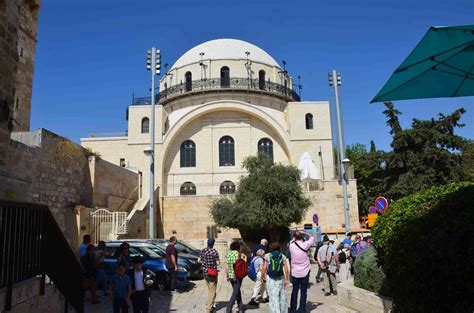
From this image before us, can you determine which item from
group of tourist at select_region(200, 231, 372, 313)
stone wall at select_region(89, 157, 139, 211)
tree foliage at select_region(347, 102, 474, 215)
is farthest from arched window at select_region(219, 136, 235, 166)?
group of tourist at select_region(200, 231, 372, 313)

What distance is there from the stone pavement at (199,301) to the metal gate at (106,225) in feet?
22.1

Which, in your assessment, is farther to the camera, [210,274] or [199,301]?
[199,301]

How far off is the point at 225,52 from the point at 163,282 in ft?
83.1

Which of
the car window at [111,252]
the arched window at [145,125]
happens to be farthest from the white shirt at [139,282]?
the arched window at [145,125]

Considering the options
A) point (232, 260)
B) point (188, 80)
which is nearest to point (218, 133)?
point (188, 80)

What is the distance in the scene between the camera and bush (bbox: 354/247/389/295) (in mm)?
5863

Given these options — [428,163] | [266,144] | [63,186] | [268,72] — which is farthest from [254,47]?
[63,186]

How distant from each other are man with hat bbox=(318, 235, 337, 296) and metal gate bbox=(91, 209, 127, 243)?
10029 millimetres

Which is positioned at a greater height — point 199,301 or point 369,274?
point 369,274

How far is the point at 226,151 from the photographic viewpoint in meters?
28.9

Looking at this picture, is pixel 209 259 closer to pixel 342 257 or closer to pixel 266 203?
pixel 342 257

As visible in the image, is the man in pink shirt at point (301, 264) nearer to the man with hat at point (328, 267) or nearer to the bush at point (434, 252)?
the bush at point (434, 252)

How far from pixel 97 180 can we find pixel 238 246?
11.8 meters

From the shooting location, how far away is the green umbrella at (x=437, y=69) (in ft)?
12.0
